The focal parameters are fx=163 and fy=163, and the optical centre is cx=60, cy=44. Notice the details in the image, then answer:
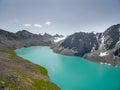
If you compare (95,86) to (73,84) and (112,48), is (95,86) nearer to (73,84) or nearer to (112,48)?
(73,84)

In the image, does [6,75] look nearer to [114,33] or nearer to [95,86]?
[95,86]

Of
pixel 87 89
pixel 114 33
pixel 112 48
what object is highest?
pixel 114 33

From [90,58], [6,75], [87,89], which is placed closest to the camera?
[6,75]

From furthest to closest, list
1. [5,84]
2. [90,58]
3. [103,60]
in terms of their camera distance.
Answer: [90,58], [103,60], [5,84]

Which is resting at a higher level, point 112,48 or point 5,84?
point 112,48

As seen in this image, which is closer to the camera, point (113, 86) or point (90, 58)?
point (113, 86)

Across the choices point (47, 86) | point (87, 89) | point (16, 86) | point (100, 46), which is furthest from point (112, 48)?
point (16, 86)

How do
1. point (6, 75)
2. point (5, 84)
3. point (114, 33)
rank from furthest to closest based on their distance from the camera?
point (114, 33) → point (6, 75) → point (5, 84)

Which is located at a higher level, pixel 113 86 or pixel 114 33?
pixel 114 33

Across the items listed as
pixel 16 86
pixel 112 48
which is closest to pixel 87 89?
pixel 16 86
